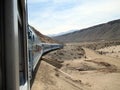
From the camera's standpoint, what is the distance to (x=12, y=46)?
2.23 m

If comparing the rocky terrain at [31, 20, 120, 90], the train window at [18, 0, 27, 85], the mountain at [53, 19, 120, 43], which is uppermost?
the train window at [18, 0, 27, 85]

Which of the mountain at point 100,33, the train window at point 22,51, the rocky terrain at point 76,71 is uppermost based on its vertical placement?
the train window at point 22,51

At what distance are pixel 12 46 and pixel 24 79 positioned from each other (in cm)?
209

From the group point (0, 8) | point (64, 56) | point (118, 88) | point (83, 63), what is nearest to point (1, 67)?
point (0, 8)

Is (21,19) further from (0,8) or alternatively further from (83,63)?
(83,63)

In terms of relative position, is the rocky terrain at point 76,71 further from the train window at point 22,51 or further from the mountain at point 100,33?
the mountain at point 100,33

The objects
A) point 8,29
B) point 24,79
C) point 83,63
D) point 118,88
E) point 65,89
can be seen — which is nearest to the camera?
point 8,29

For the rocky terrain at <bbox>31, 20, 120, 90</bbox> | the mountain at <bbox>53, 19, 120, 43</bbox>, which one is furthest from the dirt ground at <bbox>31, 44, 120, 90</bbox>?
the mountain at <bbox>53, 19, 120, 43</bbox>

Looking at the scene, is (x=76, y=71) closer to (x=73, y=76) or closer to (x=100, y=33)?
(x=73, y=76)

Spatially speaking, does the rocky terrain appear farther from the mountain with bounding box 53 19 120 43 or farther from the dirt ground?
the mountain with bounding box 53 19 120 43

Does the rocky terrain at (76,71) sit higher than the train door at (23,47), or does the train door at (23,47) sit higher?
the train door at (23,47)

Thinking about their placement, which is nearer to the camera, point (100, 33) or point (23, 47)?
point (23, 47)

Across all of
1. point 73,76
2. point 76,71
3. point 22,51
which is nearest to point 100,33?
point 76,71

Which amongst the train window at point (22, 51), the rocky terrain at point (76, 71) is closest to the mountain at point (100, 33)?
the rocky terrain at point (76, 71)
